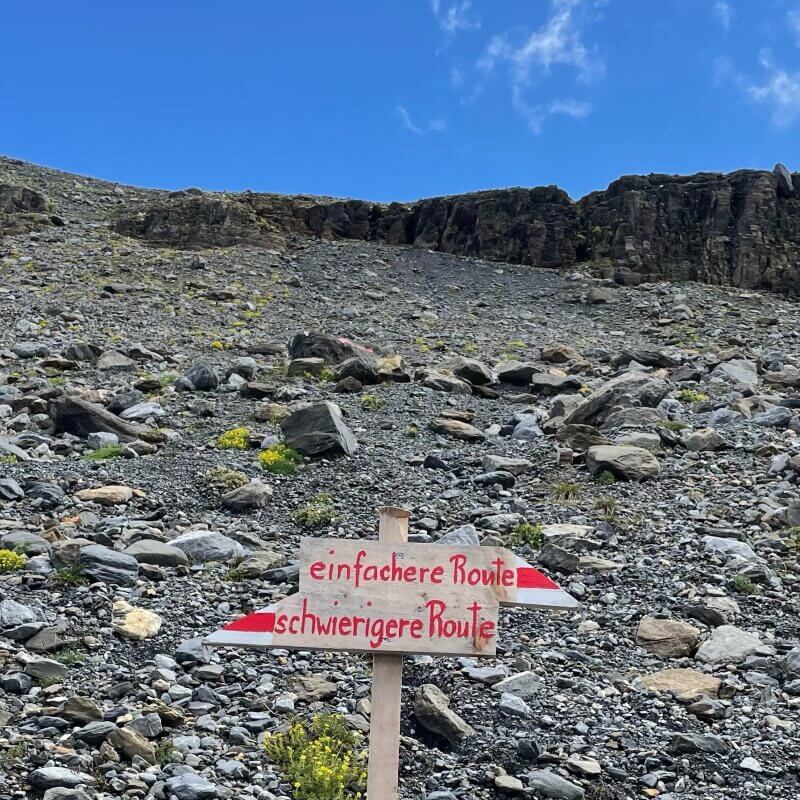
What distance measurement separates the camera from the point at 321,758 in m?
6.55

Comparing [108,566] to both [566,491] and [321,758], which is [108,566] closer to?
[321,758]

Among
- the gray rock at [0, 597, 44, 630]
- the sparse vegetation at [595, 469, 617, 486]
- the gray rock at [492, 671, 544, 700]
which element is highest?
the sparse vegetation at [595, 469, 617, 486]

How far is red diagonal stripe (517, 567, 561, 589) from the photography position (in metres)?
4.62

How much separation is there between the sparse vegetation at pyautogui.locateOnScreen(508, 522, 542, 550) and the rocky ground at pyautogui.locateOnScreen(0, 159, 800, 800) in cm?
4

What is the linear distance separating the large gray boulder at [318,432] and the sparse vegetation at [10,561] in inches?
248

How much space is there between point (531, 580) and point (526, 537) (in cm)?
730

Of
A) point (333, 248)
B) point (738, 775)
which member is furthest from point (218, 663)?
point (333, 248)

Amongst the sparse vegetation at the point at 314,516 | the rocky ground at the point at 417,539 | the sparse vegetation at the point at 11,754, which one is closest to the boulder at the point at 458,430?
the rocky ground at the point at 417,539

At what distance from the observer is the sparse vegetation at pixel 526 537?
11.6 meters

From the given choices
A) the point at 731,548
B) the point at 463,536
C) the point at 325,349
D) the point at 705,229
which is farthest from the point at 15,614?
the point at 705,229

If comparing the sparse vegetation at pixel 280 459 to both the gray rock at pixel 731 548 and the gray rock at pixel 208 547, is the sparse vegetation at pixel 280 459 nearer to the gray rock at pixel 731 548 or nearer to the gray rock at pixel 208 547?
the gray rock at pixel 208 547

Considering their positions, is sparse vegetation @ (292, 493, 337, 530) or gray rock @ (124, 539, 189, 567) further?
sparse vegetation @ (292, 493, 337, 530)

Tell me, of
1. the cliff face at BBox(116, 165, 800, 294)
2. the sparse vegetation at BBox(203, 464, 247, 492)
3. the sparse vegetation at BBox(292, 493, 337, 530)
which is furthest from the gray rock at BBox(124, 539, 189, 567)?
the cliff face at BBox(116, 165, 800, 294)

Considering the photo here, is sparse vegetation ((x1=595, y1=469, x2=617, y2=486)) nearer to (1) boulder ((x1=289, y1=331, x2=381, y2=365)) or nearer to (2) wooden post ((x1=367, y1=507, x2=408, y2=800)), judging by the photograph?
(2) wooden post ((x1=367, y1=507, x2=408, y2=800))
